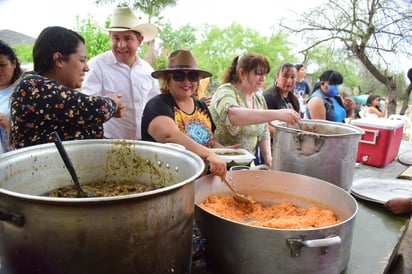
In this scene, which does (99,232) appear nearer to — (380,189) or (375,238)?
(375,238)

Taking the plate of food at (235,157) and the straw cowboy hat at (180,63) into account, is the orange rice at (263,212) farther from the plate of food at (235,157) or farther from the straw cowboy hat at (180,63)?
the straw cowboy hat at (180,63)

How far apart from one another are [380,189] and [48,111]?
6.01ft

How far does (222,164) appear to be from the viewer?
1.31 meters

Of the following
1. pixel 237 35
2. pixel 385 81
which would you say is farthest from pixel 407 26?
pixel 237 35

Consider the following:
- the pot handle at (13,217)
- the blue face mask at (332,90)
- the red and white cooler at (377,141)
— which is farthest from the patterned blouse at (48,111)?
the blue face mask at (332,90)

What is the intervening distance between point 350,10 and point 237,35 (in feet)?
22.9

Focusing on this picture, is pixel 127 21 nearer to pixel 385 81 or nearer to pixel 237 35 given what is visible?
pixel 385 81

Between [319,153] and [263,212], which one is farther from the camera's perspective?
[319,153]

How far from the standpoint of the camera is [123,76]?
8.81ft

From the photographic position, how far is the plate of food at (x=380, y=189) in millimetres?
1780

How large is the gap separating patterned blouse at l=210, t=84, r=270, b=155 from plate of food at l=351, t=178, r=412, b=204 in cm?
75

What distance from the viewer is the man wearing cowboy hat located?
103 inches

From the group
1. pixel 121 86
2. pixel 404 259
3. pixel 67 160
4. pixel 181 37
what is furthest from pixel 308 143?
pixel 181 37

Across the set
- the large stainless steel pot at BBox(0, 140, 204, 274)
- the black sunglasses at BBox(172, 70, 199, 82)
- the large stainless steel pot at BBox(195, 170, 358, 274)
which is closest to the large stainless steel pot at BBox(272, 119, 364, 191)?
the large stainless steel pot at BBox(195, 170, 358, 274)
